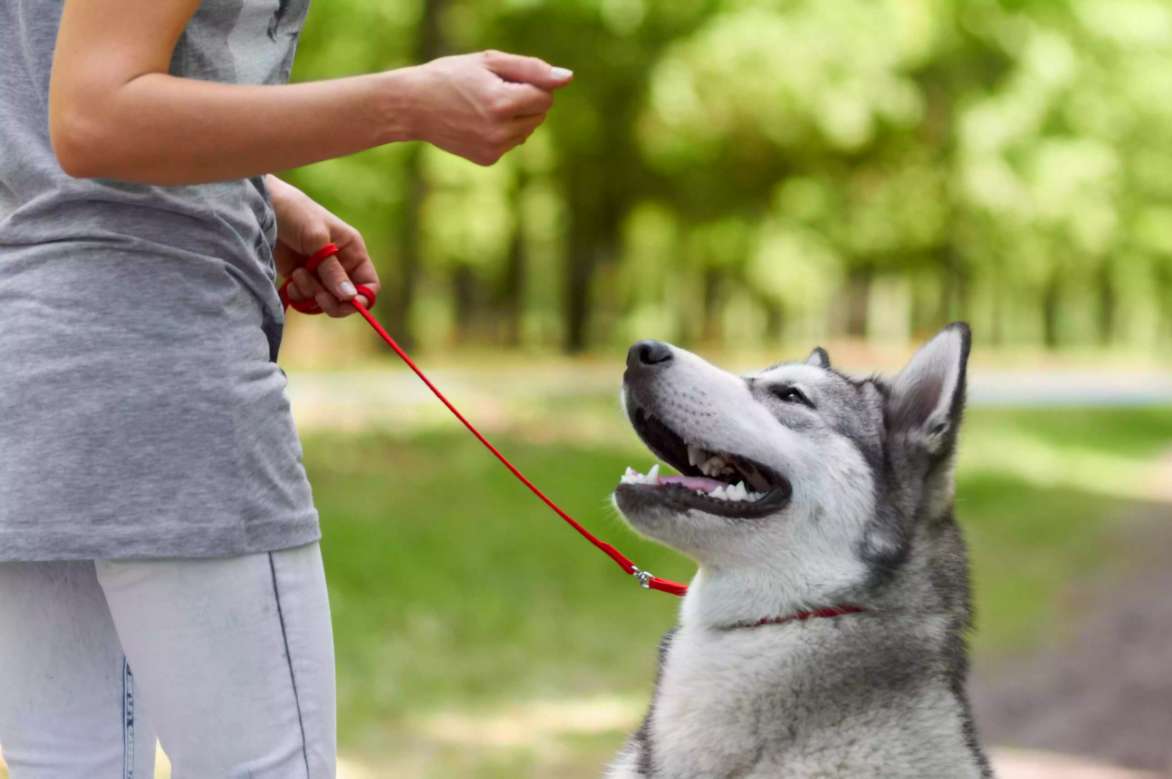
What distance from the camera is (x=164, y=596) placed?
83.7 inches

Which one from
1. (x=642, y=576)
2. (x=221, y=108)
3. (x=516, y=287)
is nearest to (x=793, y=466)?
(x=642, y=576)

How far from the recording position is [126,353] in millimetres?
2092

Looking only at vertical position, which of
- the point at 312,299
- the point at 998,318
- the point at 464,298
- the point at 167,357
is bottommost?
the point at 998,318

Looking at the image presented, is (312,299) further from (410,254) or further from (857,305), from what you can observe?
(857,305)

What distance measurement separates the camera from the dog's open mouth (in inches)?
129

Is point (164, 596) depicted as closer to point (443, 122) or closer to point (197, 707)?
point (197, 707)

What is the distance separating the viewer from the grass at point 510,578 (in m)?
7.94

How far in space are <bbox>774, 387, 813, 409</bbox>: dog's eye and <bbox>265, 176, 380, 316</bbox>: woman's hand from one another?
1.16 metres

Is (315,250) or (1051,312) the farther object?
(1051,312)

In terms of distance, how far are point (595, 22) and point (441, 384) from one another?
4994 mm

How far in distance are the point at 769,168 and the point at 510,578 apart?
15065 millimetres

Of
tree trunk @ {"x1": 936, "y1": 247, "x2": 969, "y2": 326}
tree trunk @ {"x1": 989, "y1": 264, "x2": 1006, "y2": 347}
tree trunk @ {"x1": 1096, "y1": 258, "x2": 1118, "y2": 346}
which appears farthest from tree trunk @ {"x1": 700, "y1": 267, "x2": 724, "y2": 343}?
tree trunk @ {"x1": 1096, "y1": 258, "x2": 1118, "y2": 346}

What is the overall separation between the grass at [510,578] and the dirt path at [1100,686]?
14.4 inches

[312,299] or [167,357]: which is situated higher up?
[167,357]
